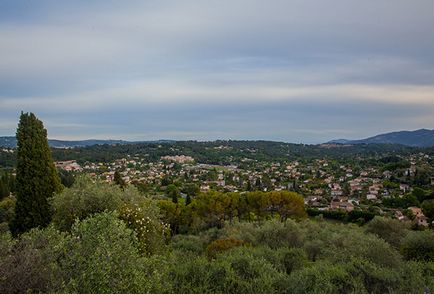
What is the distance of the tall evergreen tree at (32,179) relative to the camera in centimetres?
1755

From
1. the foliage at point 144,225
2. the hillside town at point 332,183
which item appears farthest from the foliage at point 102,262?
the hillside town at point 332,183

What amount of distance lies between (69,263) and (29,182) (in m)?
13.5

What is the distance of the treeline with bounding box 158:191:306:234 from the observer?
3459 centimetres

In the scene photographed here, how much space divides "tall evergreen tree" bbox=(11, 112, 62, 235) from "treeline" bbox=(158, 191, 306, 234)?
16739mm

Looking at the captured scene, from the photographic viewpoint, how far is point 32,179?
17719 mm

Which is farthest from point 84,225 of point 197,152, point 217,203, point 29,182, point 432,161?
point 197,152

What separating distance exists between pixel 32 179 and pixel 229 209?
2121cm

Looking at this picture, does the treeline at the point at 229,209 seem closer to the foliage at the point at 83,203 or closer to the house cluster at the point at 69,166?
the foliage at the point at 83,203

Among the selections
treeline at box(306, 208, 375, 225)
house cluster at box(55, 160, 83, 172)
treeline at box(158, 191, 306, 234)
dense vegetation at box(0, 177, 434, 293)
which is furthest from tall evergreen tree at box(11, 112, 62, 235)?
house cluster at box(55, 160, 83, 172)

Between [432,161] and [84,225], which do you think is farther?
[432,161]

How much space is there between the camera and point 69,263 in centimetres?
602

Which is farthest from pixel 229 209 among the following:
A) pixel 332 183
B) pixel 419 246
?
pixel 332 183

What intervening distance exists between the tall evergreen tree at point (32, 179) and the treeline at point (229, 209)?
1674cm

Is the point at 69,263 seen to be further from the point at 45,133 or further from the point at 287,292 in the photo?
the point at 45,133
